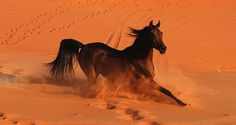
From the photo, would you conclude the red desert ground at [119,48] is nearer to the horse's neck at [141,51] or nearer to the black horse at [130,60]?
the black horse at [130,60]

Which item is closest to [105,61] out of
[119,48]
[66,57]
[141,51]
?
[141,51]

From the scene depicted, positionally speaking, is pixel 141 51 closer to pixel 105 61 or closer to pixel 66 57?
pixel 105 61

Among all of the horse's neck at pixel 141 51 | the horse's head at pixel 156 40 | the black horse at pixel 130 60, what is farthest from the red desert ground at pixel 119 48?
the horse's head at pixel 156 40

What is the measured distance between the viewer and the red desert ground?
5.73 meters

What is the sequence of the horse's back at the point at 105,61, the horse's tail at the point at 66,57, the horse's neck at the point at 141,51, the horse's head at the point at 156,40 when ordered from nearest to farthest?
the horse's head at the point at 156,40
the horse's neck at the point at 141,51
the horse's back at the point at 105,61
the horse's tail at the point at 66,57

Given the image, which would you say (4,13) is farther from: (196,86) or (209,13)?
(196,86)

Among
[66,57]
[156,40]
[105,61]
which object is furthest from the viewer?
[66,57]

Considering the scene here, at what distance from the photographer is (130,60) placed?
6.78 m

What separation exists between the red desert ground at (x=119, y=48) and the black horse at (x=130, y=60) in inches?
8.2

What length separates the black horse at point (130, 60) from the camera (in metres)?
6.54

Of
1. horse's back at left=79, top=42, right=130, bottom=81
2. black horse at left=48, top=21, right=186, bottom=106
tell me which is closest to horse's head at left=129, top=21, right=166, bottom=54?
black horse at left=48, top=21, right=186, bottom=106

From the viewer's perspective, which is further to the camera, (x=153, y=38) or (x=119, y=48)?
(x=119, y=48)

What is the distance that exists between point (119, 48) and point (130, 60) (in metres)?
5.42

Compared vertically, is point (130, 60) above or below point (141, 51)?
below
